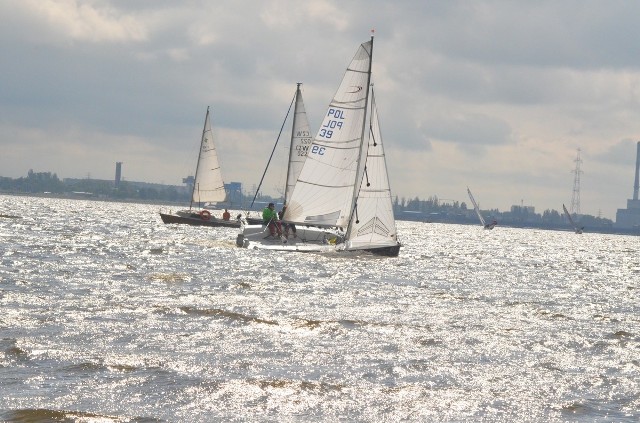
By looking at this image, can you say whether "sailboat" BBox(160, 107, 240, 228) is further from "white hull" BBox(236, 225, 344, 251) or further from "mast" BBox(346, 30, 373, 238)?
"mast" BBox(346, 30, 373, 238)

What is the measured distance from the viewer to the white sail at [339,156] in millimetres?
44125

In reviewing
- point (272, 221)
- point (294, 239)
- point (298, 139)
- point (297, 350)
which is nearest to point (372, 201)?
point (294, 239)

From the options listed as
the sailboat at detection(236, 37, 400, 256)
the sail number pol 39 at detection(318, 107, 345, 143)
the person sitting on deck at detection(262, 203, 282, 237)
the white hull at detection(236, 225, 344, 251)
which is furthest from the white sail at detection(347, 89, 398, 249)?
the person sitting on deck at detection(262, 203, 282, 237)

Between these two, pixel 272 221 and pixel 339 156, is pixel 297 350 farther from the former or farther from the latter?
pixel 272 221

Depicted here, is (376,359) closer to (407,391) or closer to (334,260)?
(407,391)

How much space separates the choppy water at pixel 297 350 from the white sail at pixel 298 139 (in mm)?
30961

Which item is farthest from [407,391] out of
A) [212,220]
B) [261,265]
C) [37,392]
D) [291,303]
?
[212,220]

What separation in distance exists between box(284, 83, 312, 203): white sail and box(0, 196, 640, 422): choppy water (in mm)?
30961

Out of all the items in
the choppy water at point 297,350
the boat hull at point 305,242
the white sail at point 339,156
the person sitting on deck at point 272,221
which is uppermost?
the white sail at point 339,156

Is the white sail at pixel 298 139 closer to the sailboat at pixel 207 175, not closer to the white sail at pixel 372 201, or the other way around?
the white sail at pixel 372 201

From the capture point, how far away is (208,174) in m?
85.1

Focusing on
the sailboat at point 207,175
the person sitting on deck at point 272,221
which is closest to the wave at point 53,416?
the person sitting on deck at point 272,221

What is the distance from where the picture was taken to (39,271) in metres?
29.3

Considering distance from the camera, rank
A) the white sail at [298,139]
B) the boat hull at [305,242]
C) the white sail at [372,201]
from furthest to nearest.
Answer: the white sail at [298,139], the boat hull at [305,242], the white sail at [372,201]
